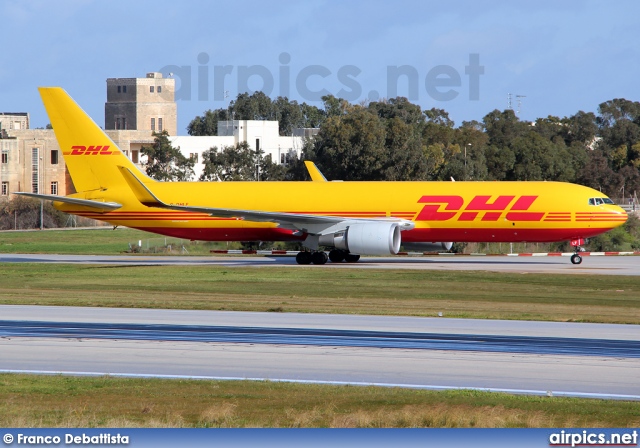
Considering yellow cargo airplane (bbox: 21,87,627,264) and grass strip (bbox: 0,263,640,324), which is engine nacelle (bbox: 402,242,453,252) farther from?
grass strip (bbox: 0,263,640,324)

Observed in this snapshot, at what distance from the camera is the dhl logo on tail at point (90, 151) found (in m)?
47.5

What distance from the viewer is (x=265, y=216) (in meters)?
44.2

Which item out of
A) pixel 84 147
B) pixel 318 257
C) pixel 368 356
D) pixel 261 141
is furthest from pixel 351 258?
pixel 261 141

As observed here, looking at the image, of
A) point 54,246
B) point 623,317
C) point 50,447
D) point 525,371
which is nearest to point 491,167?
point 54,246

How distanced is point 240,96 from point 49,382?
172m

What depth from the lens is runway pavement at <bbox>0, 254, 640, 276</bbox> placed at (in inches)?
1684

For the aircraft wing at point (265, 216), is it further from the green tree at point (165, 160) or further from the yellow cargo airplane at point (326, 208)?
the green tree at point (165, 160)

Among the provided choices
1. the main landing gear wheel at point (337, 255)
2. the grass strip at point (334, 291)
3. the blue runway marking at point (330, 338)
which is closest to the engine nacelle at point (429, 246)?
the main landing gear wheel at point (337, 255)

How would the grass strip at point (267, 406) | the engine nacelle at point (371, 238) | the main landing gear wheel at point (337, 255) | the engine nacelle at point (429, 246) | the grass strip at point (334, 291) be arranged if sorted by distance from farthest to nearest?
the main landing gear wheel at point (337, 255)
the engine nacelle at point (429, 246)
the engine nacelle at point (371, 238)
the grass strip at point (334, 291)
the grass strip at point (267, 406)

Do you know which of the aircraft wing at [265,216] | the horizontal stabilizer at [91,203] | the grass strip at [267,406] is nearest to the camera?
the grass strip at [267,406]

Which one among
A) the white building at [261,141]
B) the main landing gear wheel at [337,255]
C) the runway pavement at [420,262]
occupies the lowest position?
the runway pavement at [420,262]

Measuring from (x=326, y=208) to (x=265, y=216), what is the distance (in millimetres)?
3210

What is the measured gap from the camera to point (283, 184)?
47.9 m

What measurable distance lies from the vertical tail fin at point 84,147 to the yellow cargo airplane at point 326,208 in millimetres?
48
